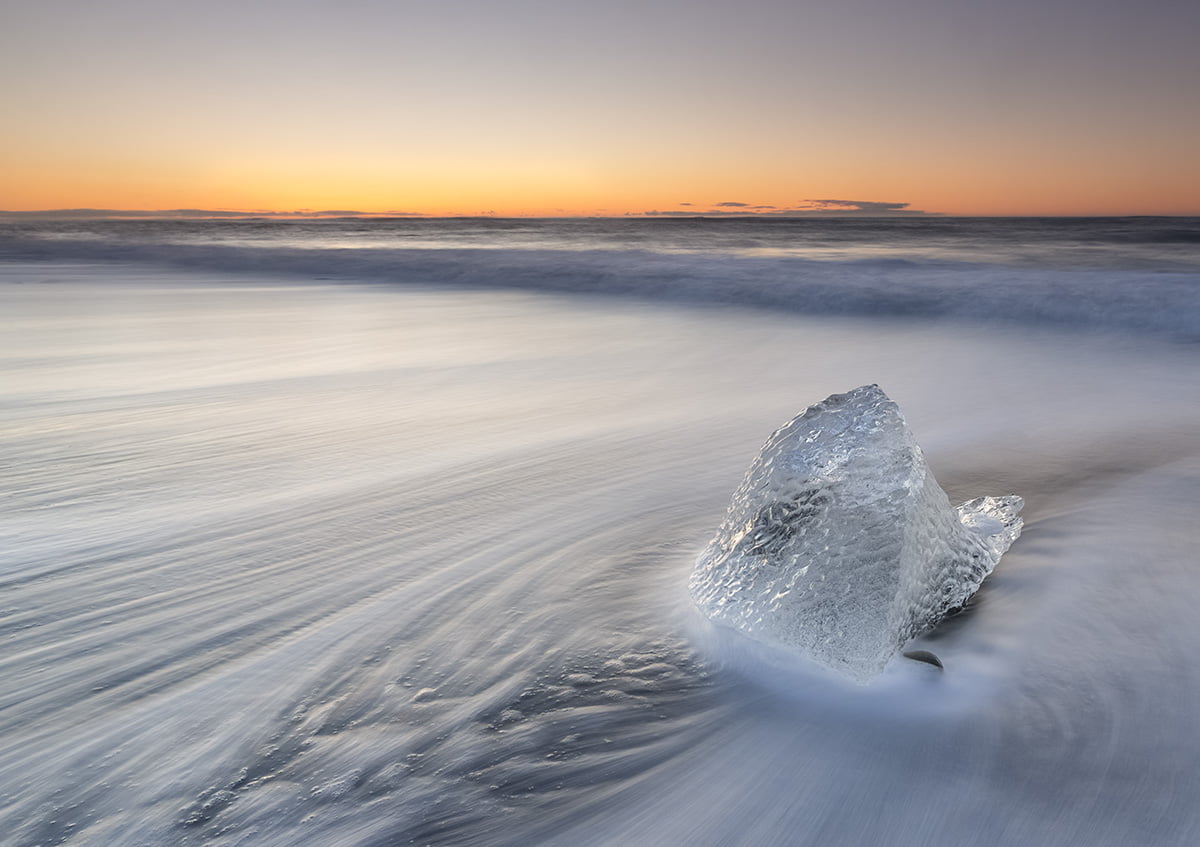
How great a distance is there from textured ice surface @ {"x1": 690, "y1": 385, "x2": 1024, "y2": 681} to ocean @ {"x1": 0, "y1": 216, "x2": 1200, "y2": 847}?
0.18 ft

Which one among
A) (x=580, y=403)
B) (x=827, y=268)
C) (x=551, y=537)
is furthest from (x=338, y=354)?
(x=827, y=268)

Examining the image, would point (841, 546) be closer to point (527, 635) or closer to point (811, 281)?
point (527, 635)

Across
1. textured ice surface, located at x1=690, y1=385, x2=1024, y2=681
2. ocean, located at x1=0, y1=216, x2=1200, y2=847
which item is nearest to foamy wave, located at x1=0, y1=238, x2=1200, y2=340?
ocean, located at x1=0, y1=216, x2=1200, y2=847

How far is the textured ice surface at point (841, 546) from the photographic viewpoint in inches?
52.4

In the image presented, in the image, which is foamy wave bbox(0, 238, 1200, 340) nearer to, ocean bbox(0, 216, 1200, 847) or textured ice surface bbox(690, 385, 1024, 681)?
ocean bbox(0, 216, 1200, 847)

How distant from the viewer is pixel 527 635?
1.47 meters

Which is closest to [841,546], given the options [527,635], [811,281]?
[527,635]

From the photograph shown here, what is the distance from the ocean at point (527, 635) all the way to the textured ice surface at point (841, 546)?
56 mm

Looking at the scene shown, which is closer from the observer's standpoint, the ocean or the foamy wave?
the ocean

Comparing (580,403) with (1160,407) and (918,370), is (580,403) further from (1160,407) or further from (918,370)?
(1160,407)

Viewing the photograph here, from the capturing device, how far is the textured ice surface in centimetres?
133

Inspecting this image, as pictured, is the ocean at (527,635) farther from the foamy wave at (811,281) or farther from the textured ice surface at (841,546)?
the foamy wave at (811,281)

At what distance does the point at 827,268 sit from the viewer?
366 inches

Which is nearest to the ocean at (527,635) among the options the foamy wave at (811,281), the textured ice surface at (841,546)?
the textured ice surface at (841,546)
